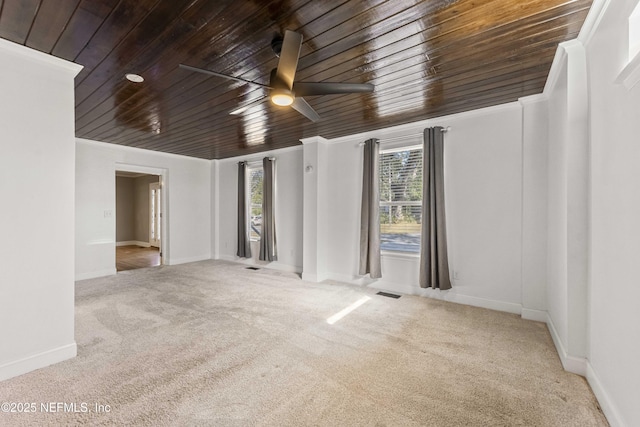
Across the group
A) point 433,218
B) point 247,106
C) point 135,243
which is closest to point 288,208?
point 247,106

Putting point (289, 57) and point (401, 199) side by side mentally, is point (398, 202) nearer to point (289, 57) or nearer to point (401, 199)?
point (401, 199)

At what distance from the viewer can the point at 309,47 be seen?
201 centimetres

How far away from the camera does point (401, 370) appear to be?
209 centimetres

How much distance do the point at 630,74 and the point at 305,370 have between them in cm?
261

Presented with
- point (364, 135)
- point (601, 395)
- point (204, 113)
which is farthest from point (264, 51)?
point (601, 395)

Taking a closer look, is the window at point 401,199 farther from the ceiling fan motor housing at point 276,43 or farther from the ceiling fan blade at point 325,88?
the ceiling fan motor housing at point 276,43

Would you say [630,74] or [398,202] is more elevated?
[630,74]

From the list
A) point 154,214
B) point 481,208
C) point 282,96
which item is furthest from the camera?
point 154,214

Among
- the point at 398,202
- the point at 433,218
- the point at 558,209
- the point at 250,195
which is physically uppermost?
the point at 250,195

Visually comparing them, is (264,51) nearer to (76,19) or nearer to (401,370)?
(76,19)

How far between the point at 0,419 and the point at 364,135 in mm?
4562

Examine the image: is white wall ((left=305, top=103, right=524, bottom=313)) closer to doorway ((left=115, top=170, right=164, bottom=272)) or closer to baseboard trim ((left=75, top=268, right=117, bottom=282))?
baseboard trim ((left=75, top=268, right=117, bottom=282))

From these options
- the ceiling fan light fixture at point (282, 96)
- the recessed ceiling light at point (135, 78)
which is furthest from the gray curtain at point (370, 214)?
the recessed ceiling light at point (135, 78)

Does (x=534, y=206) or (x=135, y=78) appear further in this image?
(x=534, y=206)
